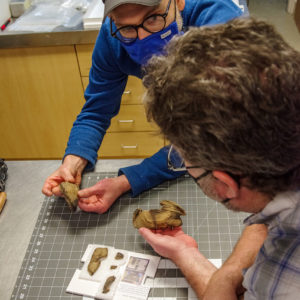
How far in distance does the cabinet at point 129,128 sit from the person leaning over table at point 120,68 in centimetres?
76

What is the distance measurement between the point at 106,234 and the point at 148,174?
0.29m

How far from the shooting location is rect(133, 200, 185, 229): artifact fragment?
4.16ft

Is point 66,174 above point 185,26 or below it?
below

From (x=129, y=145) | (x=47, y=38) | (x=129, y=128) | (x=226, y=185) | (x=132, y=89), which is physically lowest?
(x=129, y=145)

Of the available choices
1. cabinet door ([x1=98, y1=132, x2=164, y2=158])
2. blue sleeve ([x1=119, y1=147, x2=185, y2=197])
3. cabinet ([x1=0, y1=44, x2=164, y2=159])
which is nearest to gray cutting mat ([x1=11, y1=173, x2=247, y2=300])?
blue sleeve ([x1=119, y1=147, x2=185, y2=197])

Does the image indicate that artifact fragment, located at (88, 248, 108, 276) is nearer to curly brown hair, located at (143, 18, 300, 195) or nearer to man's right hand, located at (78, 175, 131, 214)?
man's right hand, located at (78, 175, 131, 214)

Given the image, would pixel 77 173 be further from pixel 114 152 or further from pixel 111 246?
pixel 114 152

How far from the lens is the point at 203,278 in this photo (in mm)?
1105

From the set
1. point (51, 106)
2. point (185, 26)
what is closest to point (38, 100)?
point (51, 106)

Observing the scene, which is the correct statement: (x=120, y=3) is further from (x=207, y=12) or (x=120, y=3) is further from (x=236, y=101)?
(x=236, y=101)

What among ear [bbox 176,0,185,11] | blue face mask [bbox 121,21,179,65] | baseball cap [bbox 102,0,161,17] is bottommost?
blue face mask [bbox 121,21,179,65]

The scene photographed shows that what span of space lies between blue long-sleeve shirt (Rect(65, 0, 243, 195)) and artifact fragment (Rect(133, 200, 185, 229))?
0.51 ft

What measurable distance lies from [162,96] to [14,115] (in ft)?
7.39

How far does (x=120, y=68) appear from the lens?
1.53 metres
